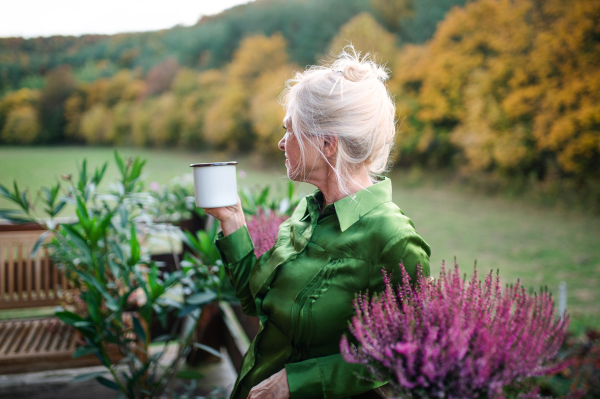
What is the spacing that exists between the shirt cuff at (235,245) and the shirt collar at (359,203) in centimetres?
30

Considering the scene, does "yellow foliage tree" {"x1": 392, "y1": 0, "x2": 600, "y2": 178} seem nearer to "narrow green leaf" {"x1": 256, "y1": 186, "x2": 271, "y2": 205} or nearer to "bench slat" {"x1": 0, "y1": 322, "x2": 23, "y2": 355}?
"narrow green leaf" {"x1": 256, "y1": 186, "x2": 271, "y2": 205}

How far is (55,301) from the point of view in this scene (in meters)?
2.44

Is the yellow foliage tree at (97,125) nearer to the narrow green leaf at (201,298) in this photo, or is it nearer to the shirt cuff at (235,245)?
the narrow green leaf at (201,298)

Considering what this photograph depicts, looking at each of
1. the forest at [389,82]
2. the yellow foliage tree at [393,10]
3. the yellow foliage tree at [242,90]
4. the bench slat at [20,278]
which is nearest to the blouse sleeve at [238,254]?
the bench slat at [20,278]

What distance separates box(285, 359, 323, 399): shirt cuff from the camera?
90 cm

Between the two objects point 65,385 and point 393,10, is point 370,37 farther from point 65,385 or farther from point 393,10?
point 65,385

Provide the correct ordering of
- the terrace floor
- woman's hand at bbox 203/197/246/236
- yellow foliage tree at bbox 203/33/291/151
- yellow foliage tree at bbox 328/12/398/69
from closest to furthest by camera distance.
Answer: woman's hand at bbox 203/197/246/236
the terrace floor
yellow foliage tree at bbox 328/12/398/69
yellow foliage tree at bbox 203/33/291/151

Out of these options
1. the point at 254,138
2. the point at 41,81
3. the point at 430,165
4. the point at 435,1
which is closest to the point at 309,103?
the point at 430,165

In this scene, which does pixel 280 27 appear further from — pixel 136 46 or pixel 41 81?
pixel 41 81

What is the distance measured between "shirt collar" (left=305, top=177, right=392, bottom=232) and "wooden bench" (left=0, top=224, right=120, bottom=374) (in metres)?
1.48

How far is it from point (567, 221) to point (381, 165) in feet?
14.4

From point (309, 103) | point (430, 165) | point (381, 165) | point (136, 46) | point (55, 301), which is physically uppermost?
point (136, 46)

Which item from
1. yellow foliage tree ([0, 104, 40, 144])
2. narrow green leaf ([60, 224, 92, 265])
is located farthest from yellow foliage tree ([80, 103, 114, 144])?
narrow green leaf ([60, 224, 92, 265])

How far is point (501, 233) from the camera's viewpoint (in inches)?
203
